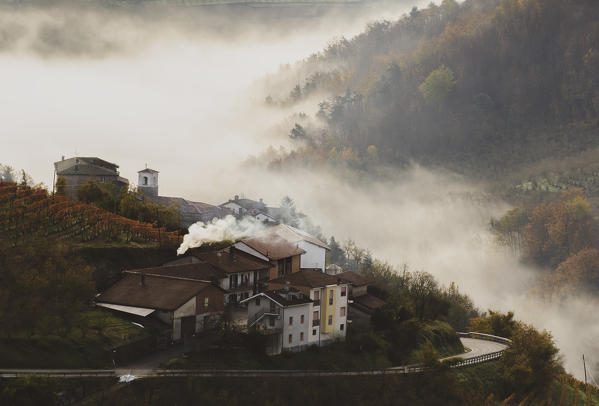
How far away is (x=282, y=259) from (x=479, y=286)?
88.9 meters

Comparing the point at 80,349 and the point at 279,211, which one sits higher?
the point at 279,211

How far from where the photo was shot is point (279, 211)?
440 ft

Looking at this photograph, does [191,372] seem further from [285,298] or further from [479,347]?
[479,347]

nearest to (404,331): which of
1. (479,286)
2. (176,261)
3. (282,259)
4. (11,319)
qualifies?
(282,259)

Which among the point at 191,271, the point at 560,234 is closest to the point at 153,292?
the point at 191,271

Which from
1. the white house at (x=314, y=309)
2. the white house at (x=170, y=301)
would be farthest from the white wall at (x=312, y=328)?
the white house at (x=170, y=301)

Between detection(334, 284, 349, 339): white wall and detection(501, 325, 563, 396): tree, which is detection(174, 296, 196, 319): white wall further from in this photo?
detection(501, 325, 563, 396): tree

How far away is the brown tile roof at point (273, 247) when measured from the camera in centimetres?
6706

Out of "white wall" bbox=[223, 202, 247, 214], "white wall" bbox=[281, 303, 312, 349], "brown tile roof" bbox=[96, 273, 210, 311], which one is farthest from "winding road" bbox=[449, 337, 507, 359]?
"white wall" bbox=[223, 202, 247, 214]

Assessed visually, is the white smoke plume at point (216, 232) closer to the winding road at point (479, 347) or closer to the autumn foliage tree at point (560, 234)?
the winding road at point (479, 347)

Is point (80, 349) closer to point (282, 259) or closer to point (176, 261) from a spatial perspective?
point (176, 261)

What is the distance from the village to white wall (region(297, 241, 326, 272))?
8.08ft

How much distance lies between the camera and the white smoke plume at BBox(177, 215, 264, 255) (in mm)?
67188

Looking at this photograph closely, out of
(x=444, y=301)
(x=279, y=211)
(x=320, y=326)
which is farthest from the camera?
(x=279, y=211)
